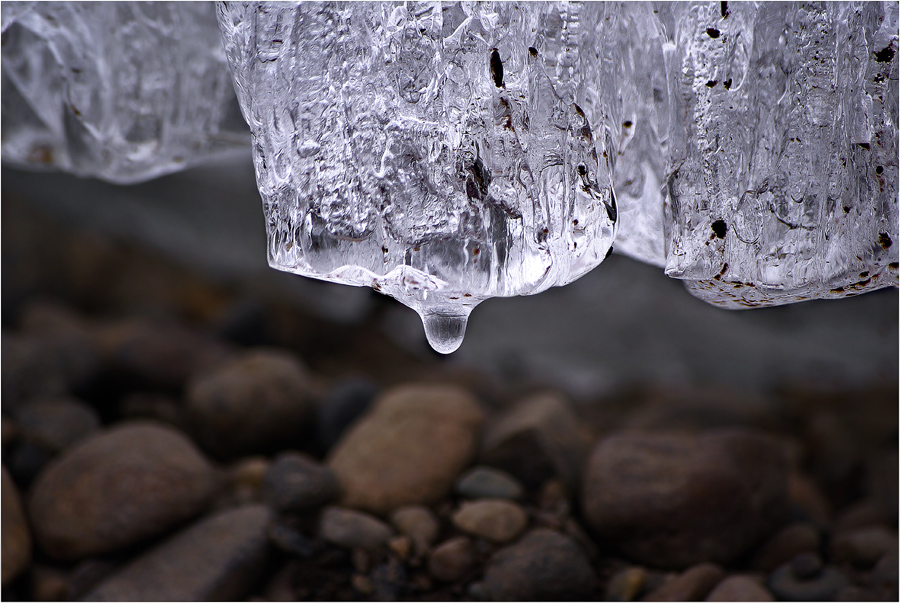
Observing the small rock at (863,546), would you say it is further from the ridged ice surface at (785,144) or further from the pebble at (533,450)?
the ridged ice surface at (785,144)

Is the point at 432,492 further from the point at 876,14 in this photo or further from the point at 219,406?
the point at 876,14

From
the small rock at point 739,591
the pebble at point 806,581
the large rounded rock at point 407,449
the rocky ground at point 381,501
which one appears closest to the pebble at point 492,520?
the rocky ground at point 381,501

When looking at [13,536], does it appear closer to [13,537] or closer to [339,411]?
[13,537]

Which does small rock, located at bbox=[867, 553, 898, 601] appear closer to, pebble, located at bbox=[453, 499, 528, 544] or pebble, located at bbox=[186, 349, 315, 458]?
pebble, located at bbox=[453, 499, 528, 544]

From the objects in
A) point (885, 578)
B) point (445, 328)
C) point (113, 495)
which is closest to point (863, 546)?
point (885, 578)

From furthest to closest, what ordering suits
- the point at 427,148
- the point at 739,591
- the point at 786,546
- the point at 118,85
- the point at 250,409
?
the point at 250,409 → the point at 786,546 → the point at 118,85 → the point at 739,591 → the point at 427,148

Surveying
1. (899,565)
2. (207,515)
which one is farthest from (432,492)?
(899,565)
